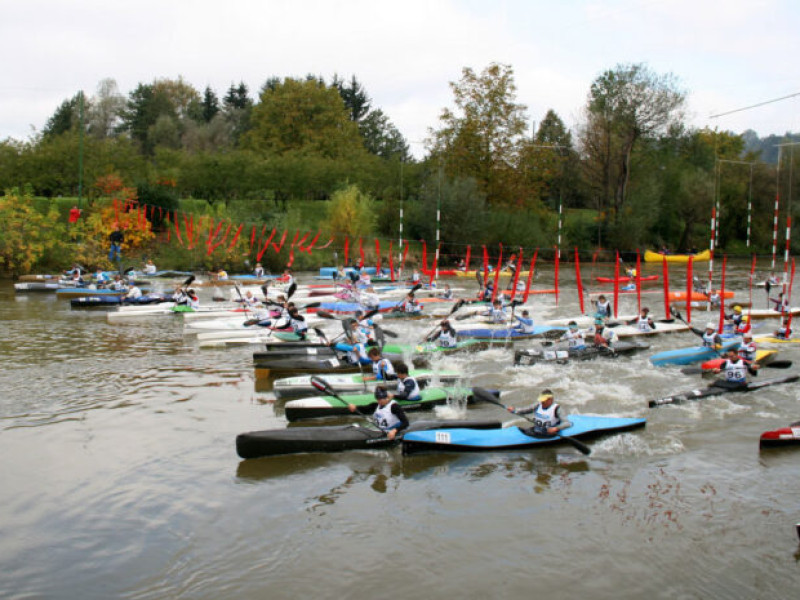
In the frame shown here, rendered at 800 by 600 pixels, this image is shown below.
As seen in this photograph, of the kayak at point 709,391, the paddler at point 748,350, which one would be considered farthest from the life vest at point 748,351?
the kayak at point 709,391

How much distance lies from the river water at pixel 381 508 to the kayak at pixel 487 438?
0.17 metres

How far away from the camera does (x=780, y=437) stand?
34.9 feet

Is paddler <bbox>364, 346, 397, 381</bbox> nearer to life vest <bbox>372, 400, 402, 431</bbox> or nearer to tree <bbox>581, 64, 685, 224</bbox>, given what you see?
life vest <bbox>372, 400, 402, 431</bbox>

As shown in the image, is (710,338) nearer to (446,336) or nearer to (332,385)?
(446,336)

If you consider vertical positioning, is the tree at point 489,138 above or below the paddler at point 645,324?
above

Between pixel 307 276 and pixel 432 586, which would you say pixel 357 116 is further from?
pixel 432 586

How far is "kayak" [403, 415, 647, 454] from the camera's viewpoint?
10125 millimetres

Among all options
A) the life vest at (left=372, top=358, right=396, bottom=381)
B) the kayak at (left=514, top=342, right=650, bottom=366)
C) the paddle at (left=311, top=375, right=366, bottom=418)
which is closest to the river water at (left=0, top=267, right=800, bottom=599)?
the paddle at (left=311, top=375, right=366, bottom=418)

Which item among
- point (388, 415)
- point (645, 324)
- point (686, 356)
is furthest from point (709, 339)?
point (388, 415)

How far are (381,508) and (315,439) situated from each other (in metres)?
1.79

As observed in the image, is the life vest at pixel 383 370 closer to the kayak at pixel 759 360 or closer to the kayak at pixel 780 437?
→ the kayak at pixel 780 437

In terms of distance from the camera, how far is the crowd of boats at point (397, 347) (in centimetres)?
1042

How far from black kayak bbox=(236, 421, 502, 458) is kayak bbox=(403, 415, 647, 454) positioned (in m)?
0.20

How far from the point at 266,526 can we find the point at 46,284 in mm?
23457
